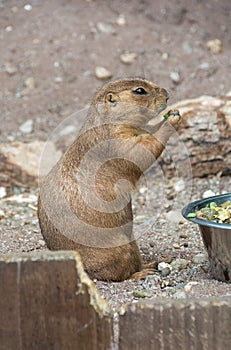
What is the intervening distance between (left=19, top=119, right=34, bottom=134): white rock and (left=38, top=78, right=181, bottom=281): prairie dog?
11.9ft

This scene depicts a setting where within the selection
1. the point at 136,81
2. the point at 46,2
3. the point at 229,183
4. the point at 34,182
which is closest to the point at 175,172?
the point at 229,183

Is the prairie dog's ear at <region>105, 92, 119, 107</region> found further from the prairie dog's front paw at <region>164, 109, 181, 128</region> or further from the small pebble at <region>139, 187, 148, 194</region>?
the small pebble at <region>139, 187, 148, 194</region>

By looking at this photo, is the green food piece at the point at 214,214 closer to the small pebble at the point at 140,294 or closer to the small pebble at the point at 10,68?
the small pebble at the point at 140,294

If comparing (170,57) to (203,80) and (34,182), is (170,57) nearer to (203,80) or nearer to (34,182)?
(203,80)

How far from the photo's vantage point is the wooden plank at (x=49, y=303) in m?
2.42

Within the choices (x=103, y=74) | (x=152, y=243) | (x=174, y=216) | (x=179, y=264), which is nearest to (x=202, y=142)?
(x=174, y=216)

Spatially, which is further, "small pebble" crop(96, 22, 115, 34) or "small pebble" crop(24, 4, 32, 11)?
"small pebble" crop(24, 4, 32, 11)

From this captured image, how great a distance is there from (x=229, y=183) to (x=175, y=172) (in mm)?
546

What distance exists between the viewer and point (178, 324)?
237 centimetres

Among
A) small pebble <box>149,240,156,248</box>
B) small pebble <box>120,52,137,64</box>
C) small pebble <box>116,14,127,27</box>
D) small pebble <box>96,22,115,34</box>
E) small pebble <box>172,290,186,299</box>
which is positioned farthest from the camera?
small pebble <box>116,14,127,27</box>

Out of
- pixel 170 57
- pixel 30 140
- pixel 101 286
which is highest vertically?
pixel 170 57

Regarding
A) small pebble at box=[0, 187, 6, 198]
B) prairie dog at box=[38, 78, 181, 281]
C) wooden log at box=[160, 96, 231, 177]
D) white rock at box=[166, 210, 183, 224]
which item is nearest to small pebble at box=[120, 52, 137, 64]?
wooden log at box=[160, 96, 231, 177]

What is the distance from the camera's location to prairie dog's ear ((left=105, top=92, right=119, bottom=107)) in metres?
4.38

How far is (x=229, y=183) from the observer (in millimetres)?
6734
